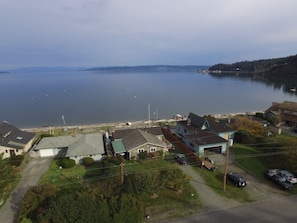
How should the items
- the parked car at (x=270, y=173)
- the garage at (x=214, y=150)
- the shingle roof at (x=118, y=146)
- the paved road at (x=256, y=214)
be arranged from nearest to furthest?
1. the paved road at (x=256, y=214)
2. the parked car at (x=270, y=173)
3. the shingle roof at (x=118, y=146)
4. the garage at (x=214, y=150)

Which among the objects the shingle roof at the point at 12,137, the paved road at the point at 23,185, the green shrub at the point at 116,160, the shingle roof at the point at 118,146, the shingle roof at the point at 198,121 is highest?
the shingle roof at the point at 198,121

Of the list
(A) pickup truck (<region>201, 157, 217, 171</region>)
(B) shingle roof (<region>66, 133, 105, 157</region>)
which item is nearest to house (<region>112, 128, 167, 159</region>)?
(B) shingle roof (<region>66, 133, 105, 157</region>)

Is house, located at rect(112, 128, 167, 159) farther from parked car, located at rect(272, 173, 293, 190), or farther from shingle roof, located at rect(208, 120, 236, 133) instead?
parked car, located at rect(272, 173, 293, 190)

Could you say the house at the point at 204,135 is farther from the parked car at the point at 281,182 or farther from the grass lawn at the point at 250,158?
the parked car at the point at 281,182

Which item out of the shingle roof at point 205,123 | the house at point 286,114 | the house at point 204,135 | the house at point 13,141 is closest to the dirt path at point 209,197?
the house at point 204,135

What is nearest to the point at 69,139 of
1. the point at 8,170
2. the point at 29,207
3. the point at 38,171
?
the point at 38,171

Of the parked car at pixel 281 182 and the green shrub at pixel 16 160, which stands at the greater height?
the green shrub at pixel 16 160

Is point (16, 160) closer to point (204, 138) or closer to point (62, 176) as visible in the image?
point (62, 176)
